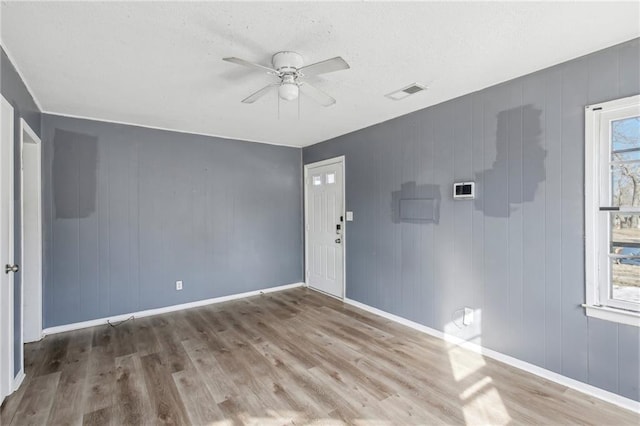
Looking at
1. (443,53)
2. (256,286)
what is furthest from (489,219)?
(256,286)

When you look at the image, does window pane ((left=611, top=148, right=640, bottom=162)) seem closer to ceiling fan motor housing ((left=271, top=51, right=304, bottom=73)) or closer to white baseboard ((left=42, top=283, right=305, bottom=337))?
ceiling fan motor housing ((left=271, top=51, right=304, bottom=73))

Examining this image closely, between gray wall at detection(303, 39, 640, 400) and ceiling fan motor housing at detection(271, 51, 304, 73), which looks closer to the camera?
ceiling fan motor housing at detection(271, 51, 304, 73)

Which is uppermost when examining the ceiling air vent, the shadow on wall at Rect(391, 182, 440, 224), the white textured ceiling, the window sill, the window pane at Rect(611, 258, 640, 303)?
the ceiling air vent

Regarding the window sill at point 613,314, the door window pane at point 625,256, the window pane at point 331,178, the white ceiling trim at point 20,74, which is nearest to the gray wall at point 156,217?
the white ceiling trim at point 20,74

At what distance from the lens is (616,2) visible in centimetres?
171

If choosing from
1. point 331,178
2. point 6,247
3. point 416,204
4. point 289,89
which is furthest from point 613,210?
point 6,247

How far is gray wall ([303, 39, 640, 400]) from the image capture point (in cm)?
227

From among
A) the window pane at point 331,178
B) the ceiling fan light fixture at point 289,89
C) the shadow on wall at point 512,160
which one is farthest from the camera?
the window pane at point 331,178

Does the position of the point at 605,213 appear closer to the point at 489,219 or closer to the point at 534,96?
the point at 489,219

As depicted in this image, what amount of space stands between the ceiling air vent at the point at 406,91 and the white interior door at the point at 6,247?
3.06 m

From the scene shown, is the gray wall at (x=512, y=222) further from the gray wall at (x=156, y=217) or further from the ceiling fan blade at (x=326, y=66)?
the gray wall at (x=156, y=217)

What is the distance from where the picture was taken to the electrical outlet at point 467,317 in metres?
3.02

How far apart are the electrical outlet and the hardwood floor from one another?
10.8 inches

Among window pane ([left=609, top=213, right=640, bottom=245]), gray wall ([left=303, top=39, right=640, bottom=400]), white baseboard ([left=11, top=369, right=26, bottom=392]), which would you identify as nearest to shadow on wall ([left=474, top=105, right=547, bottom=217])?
gray wall ([left=303, top=39, right=640, bottom=400])
